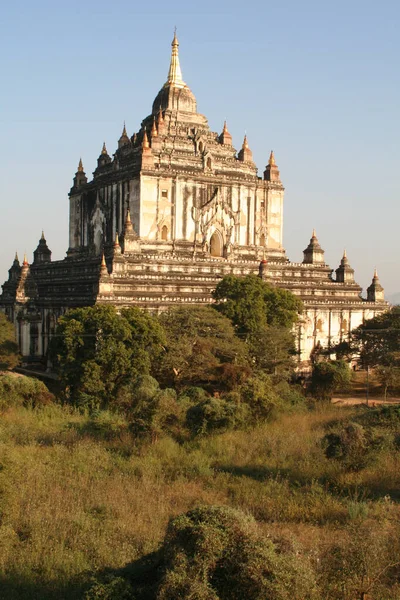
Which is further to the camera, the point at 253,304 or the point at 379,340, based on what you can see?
the point at 379,340

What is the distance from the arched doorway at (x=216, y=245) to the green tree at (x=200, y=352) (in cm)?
1373

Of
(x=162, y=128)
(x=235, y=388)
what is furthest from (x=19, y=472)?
(x=162, y=128)

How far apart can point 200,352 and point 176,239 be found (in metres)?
15.8

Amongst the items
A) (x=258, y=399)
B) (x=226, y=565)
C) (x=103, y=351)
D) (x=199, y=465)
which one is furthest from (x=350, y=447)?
(x=103, y=351)

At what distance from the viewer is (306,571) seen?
36.9ft

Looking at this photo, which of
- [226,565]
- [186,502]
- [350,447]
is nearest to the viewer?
[226,565]

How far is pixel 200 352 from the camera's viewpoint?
1324 inches

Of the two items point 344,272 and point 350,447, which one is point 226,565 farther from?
point 344,272

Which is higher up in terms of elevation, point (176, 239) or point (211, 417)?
point (176, 239)

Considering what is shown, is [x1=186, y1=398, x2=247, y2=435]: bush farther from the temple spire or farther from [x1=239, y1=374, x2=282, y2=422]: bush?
the temple spire

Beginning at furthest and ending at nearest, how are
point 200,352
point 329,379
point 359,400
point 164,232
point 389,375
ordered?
point 164,232 → point 329,379 → point 359,400 → point 389,375 → point 200,352

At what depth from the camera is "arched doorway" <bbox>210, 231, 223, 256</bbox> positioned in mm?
49688

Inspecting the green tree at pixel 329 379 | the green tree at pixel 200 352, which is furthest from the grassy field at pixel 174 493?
the green tree at pixel 329 379

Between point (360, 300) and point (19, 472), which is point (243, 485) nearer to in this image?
point (19, 472)
